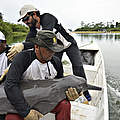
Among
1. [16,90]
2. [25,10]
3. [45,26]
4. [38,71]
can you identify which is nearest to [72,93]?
[38,71]

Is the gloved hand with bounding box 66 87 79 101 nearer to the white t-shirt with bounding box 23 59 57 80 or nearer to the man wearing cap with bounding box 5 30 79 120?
the man wearing cap with bounding box 5 30 79 120

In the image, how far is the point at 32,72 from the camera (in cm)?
144

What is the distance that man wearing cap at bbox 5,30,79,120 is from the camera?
50.4 inches

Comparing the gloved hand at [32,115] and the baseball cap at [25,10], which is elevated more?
the baseball cap at [25,10]

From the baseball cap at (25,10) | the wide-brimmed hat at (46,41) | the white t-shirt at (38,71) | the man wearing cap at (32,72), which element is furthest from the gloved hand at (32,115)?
the baseball cap at (25,10)

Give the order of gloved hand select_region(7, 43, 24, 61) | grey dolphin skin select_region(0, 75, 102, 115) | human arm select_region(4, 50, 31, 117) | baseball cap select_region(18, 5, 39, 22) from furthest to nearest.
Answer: baseball cap select_region(18, 5, 39, 22) < gloved hand select_region(7, 43, 24, 61) < grey dolphin skin select_region(0, 75, 102, 115) < human arm select_region(4, 50, 31, 117)

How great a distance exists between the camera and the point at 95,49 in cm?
668

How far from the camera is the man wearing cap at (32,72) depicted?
1.28 m

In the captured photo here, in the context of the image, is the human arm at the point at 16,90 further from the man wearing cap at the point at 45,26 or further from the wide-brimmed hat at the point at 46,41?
the man wearing cap at the point at 45,26

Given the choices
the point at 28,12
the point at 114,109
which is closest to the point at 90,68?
the point at 114,109

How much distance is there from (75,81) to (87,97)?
0.93m

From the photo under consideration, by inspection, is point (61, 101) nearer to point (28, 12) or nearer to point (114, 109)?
point (28, 12)

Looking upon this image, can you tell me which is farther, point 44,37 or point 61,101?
point 61,101

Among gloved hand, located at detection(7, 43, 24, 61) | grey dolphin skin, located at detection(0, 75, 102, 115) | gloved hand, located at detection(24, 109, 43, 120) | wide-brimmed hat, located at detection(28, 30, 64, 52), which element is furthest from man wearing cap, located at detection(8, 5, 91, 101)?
gloved hand, located at detection(24, 109, 43, 120)
